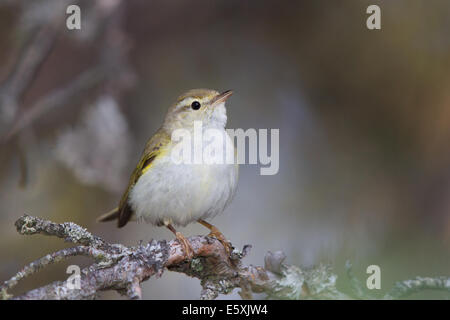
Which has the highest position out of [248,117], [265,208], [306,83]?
[306,83]

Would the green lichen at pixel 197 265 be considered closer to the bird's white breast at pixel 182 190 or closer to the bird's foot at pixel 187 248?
the bird's foot at pixel 187 248

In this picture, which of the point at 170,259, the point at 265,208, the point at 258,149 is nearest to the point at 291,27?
the point at 258,149

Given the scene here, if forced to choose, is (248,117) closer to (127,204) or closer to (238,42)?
(238,42)

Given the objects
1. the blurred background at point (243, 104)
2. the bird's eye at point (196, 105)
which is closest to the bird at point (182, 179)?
the bird's eye at point (196, 105)

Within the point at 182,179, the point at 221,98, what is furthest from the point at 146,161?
the point at 221,98

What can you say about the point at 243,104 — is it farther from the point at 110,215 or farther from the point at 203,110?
the point at 110,215
